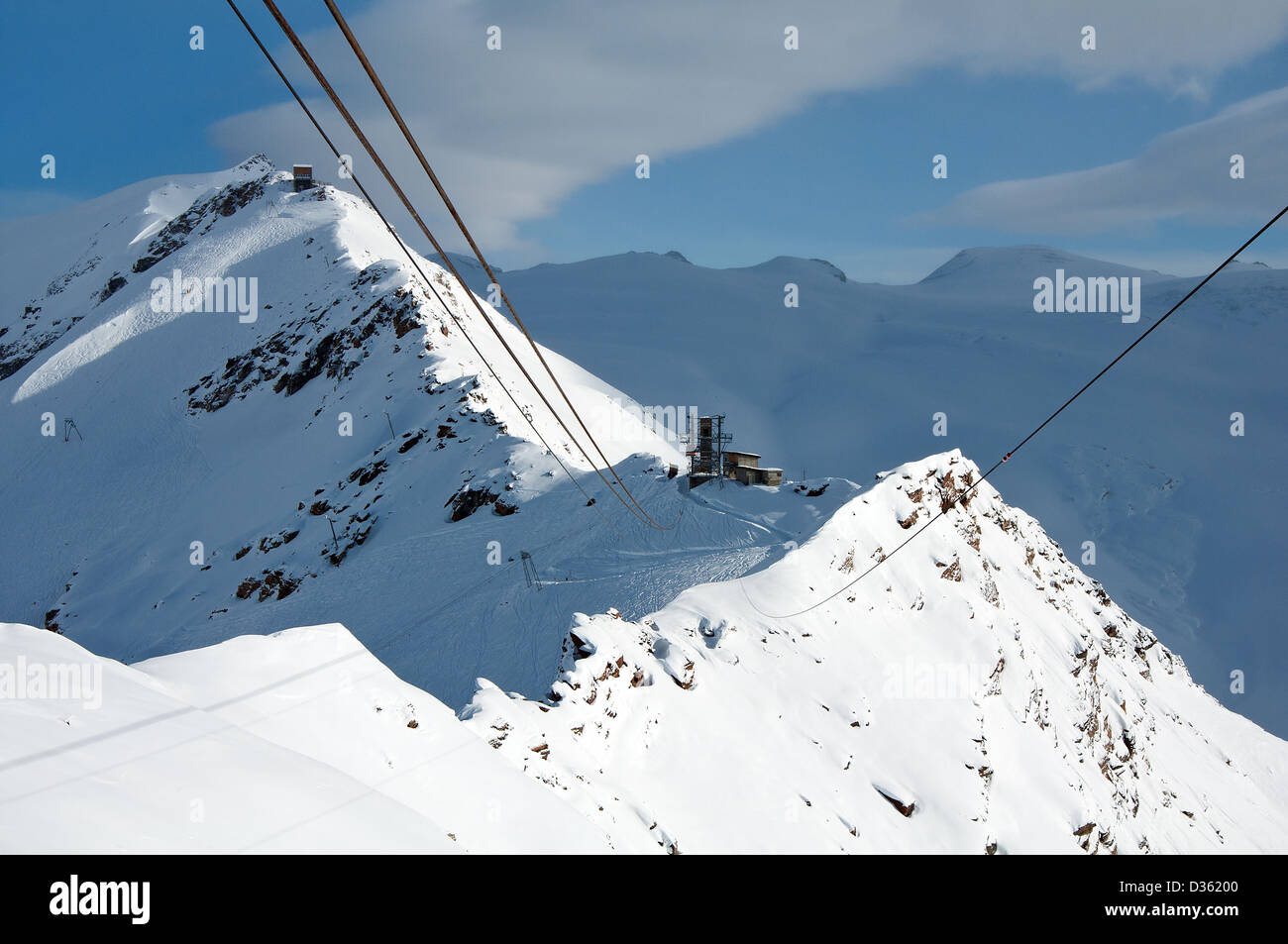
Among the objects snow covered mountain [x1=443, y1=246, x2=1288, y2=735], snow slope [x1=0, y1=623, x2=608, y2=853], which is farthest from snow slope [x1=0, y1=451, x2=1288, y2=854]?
snow covered mountain [x1=443, y1=246, x2=1288, y2=735]

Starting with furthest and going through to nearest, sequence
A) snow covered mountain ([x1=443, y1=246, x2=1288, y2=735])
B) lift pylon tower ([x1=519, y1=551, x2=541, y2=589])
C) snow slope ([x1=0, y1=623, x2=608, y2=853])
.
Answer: snow covered mountain ([x1=443, y1=246, x2=1288, y2=735]) < lift pylon tower ([x1=519, y1=551, x2=541, y2=589]) < snow slope ([x1=0, y1=623, x2=608, y2=853])

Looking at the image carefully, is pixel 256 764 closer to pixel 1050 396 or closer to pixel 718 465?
pixel 718 465

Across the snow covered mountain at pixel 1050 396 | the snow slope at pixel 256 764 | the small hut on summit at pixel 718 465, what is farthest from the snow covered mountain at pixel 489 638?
the snow covered mountain at pixel 1050 396

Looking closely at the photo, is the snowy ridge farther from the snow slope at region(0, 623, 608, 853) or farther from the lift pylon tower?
the lift pylon tower

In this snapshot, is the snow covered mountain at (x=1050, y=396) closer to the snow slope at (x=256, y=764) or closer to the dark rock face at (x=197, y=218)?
the dark rock face at (x=197, y=218)

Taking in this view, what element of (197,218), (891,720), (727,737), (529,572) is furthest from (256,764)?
(197,218)
